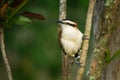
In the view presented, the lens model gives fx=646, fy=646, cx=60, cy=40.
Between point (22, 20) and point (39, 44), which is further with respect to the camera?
point (39, 44)

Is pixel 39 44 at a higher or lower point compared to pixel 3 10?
lower

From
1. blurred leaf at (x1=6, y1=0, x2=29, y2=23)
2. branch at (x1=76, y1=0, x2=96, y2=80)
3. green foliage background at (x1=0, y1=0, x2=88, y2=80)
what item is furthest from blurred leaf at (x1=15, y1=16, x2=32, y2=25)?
green foliage background at (x1=0, y1=0, x2=88, y2=80)

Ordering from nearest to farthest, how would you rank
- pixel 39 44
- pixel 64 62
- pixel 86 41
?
pixel 86 41 < pixel 64 62 < pixel 39 44

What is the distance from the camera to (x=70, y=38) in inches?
81.5

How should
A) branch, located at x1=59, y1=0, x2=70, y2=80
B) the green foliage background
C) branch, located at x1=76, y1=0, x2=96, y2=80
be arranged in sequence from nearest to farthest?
branch, located at x1=76, y1=0, x2=96, y2=80, branch, located at x1=59, y1=0, x2=70, y2=80, the green foliage background

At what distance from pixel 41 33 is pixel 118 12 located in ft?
14.1

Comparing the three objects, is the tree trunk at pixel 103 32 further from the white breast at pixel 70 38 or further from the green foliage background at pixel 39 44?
the green foliage background at pixel 39 44

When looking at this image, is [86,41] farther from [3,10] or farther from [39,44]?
[39,44]

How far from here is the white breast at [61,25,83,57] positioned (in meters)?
2.07

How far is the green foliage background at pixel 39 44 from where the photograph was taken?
20.0ft

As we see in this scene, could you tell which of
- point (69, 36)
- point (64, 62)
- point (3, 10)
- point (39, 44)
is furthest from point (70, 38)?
point (39, 44)

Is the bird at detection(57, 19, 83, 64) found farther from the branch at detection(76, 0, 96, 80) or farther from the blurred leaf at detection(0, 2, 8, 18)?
the blurred leaf at detection(0, 2, 8, 18)

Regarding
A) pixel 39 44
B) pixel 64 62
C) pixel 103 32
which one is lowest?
pixel 39 44

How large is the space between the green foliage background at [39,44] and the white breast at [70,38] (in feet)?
12.5
